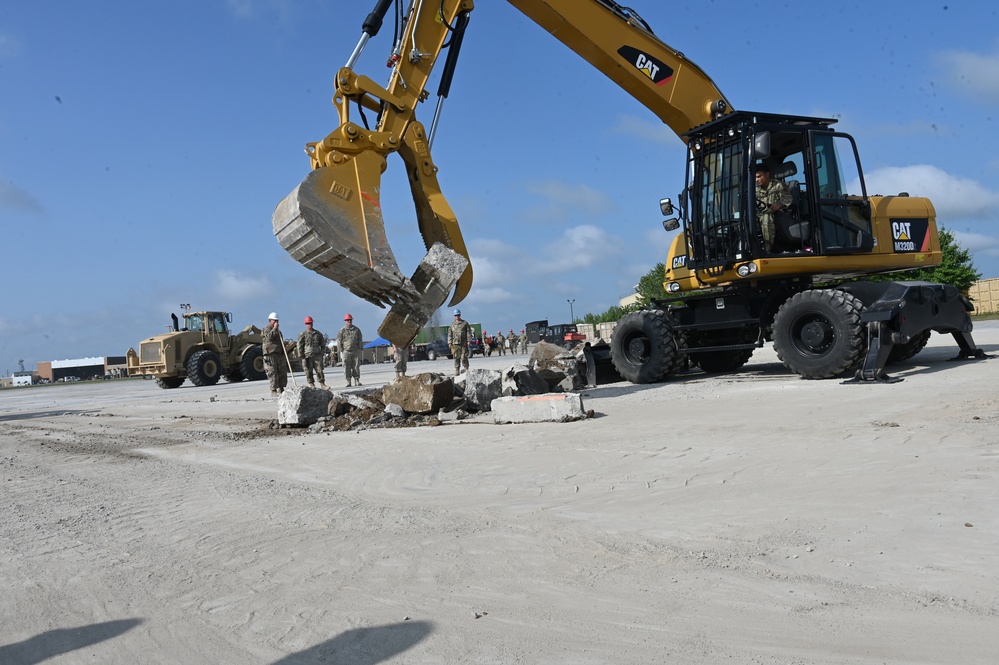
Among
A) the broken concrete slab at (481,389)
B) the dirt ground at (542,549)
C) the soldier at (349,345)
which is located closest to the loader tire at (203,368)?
the soldier at (349,345)

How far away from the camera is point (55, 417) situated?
15062 millimetres

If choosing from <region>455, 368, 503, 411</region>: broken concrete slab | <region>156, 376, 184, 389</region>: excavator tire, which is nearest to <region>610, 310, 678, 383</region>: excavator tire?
<region>455, 368, 503, 411</region>: broken concrete slab

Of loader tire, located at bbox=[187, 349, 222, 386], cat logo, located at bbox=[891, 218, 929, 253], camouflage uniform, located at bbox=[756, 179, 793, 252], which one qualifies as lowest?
loader tire, located at bbox=[187, 349, 222, 386]

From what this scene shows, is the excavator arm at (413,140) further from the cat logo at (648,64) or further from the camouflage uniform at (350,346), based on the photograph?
the camouflage uniform at (350,346)

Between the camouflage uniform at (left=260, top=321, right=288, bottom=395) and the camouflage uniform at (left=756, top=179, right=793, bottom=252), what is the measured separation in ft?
33.1

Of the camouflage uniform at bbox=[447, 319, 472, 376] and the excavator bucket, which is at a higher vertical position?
the excavator bucket

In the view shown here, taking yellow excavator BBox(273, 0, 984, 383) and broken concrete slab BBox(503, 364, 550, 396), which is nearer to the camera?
yellow excavator BBox(273, 0, 984, 383)

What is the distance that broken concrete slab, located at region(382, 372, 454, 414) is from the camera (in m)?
9.57

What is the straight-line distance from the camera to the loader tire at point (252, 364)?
2650cm

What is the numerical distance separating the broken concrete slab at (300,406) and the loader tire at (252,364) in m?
17.7

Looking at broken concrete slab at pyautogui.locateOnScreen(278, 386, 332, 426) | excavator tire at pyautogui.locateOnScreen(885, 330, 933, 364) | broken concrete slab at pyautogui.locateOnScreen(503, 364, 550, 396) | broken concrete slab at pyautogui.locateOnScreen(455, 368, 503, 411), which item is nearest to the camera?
broken concrete slab at pyautogui.locateOnScreen(278, 386, 332, 426)

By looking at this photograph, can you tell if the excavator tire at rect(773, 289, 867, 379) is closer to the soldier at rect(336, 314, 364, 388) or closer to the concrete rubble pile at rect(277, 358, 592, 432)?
the concrete rubble pile at rect(277, 358, 592, 432)

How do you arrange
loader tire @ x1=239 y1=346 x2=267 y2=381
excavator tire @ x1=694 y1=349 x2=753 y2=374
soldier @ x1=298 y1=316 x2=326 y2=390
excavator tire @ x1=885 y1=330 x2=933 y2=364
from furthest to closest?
loader tire @ x1=239 y1=346 x2=267 y2=381
soldier @ x1=298 y1=316 x2=326 y2=390
excavator tire @ x1=694 y1=349 x2=753 y2=374
excavator tire @ x1=885 y1=330 x2=933 y2=364

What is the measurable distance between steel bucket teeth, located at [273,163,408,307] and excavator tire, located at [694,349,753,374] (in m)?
6.37
